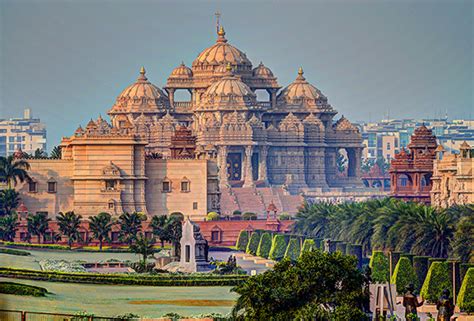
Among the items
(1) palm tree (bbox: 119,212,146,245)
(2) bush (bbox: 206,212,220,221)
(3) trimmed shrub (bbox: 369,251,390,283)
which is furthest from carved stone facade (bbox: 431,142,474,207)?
(3) trimmed shrub (bbox: 369,251,390,283)

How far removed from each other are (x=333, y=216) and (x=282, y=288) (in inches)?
2292

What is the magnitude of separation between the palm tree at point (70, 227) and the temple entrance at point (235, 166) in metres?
64.1

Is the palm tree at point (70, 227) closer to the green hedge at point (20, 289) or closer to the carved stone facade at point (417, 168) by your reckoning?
the carved stone facade at point (417, 168)

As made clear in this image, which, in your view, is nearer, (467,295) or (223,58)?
(467,295)

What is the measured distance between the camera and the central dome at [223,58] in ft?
631

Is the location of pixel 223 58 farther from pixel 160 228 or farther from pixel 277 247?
pixel 277 247

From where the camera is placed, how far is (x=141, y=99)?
18950 centimetres

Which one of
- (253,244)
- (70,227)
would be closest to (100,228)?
(70,227)

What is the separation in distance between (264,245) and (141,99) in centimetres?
7798

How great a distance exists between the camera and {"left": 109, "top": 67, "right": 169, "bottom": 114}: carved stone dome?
18888cm

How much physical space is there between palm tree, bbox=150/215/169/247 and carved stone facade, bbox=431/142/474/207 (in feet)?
51.6

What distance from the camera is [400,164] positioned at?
13975 cm

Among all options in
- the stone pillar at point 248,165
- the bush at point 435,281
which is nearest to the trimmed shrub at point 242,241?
the bush at point 435,281

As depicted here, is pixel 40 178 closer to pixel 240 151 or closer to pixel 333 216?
pixel 333 216
